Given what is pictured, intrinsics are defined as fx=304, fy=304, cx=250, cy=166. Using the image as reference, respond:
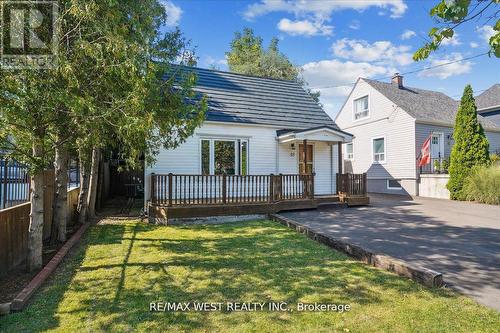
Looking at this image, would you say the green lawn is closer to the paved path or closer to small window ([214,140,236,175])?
the paved path

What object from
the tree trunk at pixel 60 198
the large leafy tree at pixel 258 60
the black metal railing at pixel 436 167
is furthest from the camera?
the large leafy tree at pixel 258 60

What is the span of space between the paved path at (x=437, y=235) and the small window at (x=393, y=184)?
20.2 ft

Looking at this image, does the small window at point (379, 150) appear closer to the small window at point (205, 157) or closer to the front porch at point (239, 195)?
the front porch at point (239, 195)

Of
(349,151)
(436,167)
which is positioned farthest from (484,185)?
(349,151)

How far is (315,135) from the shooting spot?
1220 centimetres

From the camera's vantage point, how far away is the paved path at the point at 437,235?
4.61 metres

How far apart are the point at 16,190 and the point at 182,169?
5.97 meters

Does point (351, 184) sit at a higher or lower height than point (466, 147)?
lower

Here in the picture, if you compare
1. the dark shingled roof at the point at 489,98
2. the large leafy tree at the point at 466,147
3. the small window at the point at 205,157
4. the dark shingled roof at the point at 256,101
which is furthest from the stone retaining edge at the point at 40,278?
the dark shingled roof at the point at 489,98

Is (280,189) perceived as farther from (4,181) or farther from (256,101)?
(4,181)

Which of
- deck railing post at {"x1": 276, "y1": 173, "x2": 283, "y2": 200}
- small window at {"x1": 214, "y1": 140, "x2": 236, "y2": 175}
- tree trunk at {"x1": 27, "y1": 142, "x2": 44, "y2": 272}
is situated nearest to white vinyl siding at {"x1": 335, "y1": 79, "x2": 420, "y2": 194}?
deck railing post at {"x1": 276, "y1": 173, "x2": 283, "y2": 200}

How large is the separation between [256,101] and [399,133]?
9.97 meters

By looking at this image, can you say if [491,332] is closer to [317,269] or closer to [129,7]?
[317,269]

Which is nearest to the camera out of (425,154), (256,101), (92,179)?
(92,179)
